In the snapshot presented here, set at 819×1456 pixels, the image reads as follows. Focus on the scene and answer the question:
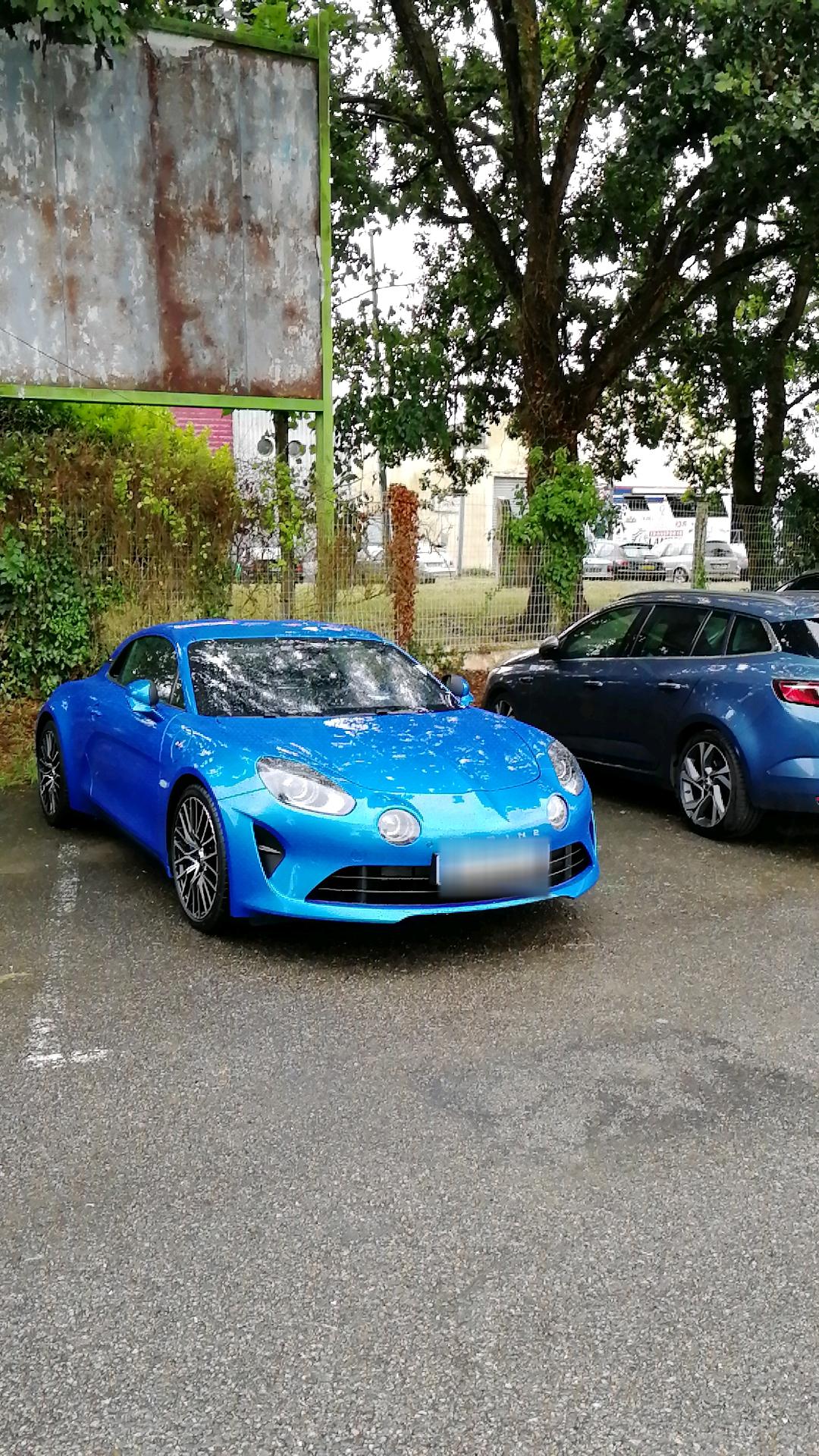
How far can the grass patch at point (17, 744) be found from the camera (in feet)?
28.8

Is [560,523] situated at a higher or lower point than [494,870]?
higher

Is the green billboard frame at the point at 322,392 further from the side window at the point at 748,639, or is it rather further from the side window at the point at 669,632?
the side window at the point at 748,639

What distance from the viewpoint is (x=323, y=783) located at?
4902mm

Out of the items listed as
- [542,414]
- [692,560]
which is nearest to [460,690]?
[542,414]

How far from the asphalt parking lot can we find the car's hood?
74 cm

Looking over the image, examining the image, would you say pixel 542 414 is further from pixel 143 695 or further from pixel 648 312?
pixel 143 695

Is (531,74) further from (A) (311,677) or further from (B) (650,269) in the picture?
(A) (311,677)

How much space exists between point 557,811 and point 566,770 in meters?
0.40

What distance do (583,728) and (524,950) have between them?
355cm

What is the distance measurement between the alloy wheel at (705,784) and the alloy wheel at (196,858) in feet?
11.0

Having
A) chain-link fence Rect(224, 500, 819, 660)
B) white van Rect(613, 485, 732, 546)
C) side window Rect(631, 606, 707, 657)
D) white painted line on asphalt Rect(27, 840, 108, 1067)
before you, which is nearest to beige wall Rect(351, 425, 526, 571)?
chain-link fence Rect(224, 500, 819, 660)

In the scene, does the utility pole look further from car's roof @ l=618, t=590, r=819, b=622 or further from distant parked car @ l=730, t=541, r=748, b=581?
distant parked car @ l=730, t=541, r=748, b=581

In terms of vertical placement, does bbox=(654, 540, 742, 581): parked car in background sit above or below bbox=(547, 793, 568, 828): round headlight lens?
above

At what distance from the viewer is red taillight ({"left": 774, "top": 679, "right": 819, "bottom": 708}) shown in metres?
6.63
